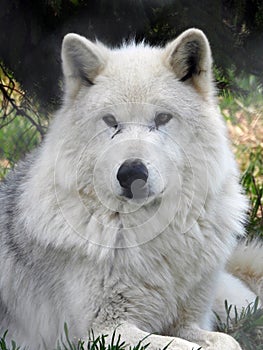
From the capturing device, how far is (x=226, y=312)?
5.01m

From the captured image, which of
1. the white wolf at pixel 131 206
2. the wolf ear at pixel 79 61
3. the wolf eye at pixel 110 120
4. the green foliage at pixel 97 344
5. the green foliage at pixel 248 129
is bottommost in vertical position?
the green foliage at pixel 248 129

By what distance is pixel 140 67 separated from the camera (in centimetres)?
434

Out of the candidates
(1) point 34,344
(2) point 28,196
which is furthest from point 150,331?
(2) point 28,196

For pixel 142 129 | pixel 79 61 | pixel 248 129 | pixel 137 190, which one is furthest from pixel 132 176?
pixel 248 129

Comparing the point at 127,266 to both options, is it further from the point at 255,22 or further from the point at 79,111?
the point at 255,22

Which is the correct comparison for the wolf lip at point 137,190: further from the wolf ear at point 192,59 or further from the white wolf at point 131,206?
the wolf ear at point 192,59

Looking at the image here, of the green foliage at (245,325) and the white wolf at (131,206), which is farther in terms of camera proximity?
the green foliage at (245,325)

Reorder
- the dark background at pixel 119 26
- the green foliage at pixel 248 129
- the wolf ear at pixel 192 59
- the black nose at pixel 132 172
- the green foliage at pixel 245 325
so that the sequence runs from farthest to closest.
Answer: the green foliage at pixel 248 129, the dark background at pixel 119 26, the green foliage at pixel 245 325, the wolf ear at pixel 192 59, the black nose at pixel 132 172

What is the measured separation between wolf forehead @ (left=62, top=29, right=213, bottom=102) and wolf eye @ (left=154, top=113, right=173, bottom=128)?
120 mm

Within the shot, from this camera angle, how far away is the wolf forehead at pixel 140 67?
428 cm

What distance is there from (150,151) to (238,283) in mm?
1602

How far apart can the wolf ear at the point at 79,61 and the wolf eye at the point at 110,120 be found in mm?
268

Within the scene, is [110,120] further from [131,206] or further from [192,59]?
[192,59]

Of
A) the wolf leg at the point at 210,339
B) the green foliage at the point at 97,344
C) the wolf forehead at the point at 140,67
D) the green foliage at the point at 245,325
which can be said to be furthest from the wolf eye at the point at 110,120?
the green foliage at the point at 245,325
